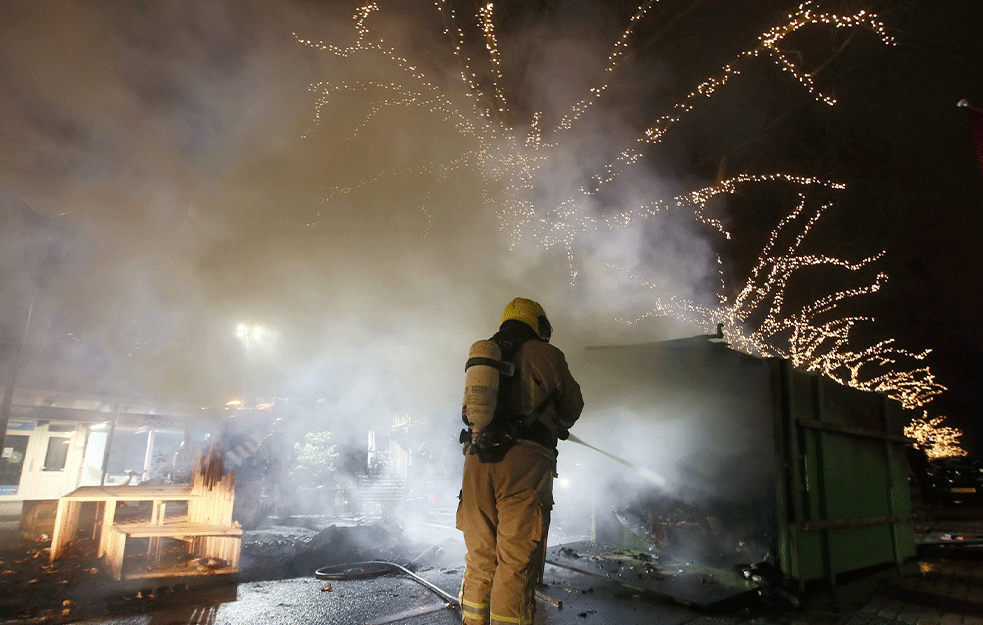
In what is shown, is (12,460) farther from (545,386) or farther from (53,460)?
(545,386)

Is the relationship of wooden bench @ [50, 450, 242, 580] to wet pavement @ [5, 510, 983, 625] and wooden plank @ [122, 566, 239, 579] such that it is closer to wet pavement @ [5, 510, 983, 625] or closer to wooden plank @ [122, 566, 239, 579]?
wooden plank @ [122, 566, 239, 579]

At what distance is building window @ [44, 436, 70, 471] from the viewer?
10797 mm

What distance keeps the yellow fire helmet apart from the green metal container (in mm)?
2443

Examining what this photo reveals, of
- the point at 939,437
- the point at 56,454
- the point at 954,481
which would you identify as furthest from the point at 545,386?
the point at 939,437

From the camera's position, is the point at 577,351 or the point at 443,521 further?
the point at 577,351

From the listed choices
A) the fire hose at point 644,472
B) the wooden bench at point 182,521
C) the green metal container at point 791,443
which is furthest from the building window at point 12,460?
the green metal container at point 791,443

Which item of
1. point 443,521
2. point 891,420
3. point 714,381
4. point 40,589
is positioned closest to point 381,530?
point 443,521

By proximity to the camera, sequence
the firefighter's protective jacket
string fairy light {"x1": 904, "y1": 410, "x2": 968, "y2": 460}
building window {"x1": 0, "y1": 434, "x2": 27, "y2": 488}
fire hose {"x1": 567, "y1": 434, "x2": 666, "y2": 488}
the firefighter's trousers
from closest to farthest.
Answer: the firefighter's trousers < the firefighter's protective jacket < fire hose {"x1": 567, "y1": 434, "x2": 666, "y2": 488} < building window {"x1": 0, "y1": 434, "x2": 27, "y2": 488} < string fairy light {"x1": 904, "y1": 410, "x2": 968, "y2": 460}

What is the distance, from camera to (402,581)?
414cm

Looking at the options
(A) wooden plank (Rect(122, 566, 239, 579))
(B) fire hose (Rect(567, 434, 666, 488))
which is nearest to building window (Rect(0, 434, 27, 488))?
(A) wooden plank (Rect(122, 566, 239, 579))

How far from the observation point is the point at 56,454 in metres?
10.9

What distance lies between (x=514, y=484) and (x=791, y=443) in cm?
291

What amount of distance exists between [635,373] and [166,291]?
7.16 meters

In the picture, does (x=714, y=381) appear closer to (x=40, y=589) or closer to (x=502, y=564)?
(x=502, y=564)
